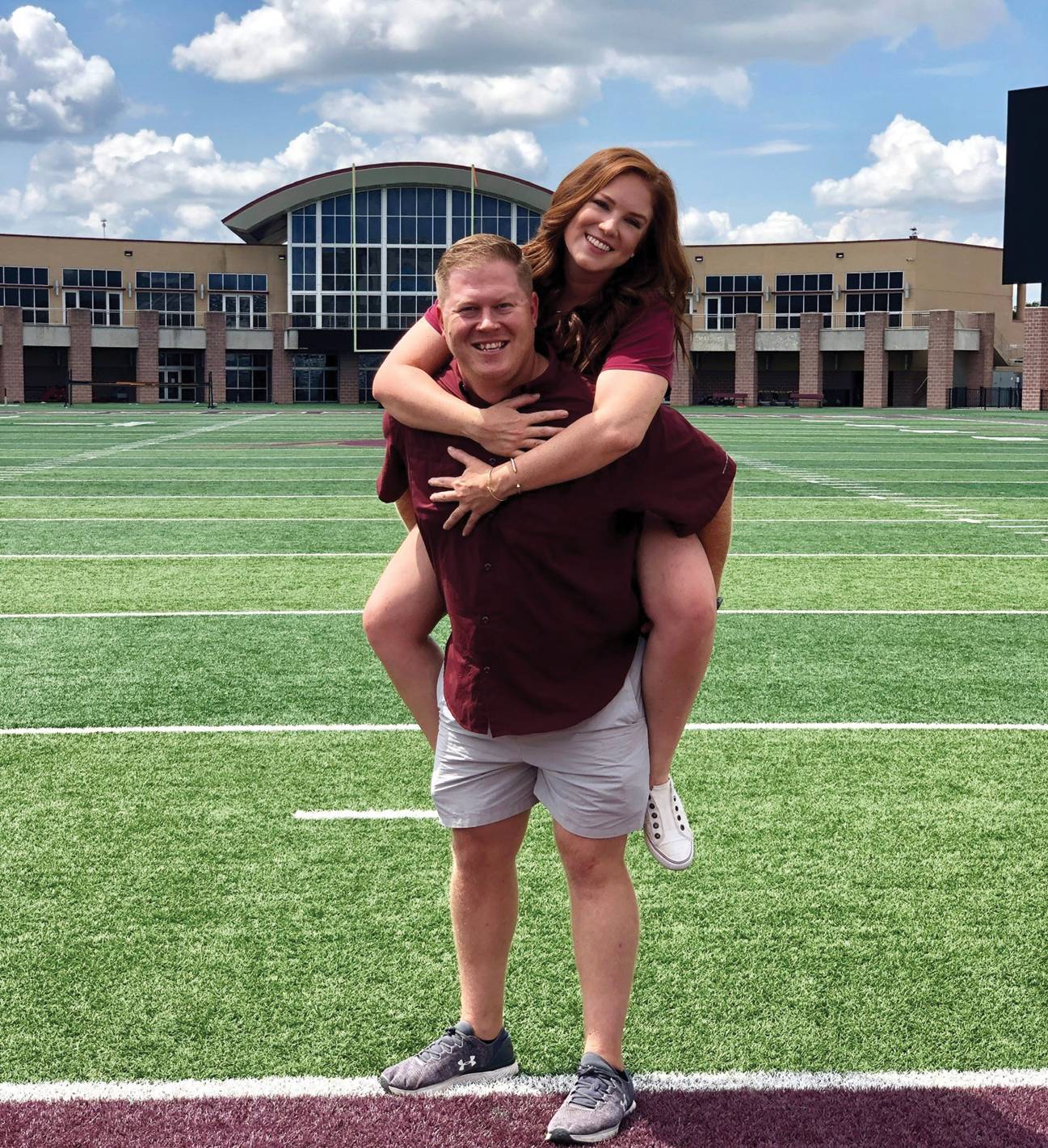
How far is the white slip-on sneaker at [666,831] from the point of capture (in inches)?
128

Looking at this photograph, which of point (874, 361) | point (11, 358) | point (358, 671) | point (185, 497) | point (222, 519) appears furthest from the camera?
point (11, 358)

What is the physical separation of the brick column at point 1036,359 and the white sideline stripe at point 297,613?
50706 mm

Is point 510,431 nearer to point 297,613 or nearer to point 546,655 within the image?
point 546,655

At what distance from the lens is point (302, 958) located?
3867 mm

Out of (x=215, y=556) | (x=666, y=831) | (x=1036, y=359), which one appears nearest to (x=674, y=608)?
(x=666, y=831)

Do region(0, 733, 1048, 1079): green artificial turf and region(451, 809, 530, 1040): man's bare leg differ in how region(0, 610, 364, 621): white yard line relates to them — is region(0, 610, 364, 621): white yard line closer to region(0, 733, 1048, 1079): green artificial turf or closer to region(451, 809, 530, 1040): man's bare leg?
region(0, 733, 1048, 1079): green artificial turf

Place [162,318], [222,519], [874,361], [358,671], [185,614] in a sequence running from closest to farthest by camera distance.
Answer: [358,671] < [185,614] < [222,519] < [874,361] < [162,318]

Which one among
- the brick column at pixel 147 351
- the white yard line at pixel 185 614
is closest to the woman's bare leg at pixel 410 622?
the white yard line at pixel 185 614

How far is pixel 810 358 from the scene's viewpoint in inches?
2832

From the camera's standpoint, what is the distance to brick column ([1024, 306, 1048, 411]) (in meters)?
56.4

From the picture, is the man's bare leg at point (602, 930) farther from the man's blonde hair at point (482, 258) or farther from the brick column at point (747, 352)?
the brick column at point (747, 352)

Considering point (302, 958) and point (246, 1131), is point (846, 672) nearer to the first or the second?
point (302, 958)

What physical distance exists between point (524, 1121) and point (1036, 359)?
2283 inches

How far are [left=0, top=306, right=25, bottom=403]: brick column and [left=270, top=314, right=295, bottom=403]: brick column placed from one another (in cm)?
1232
